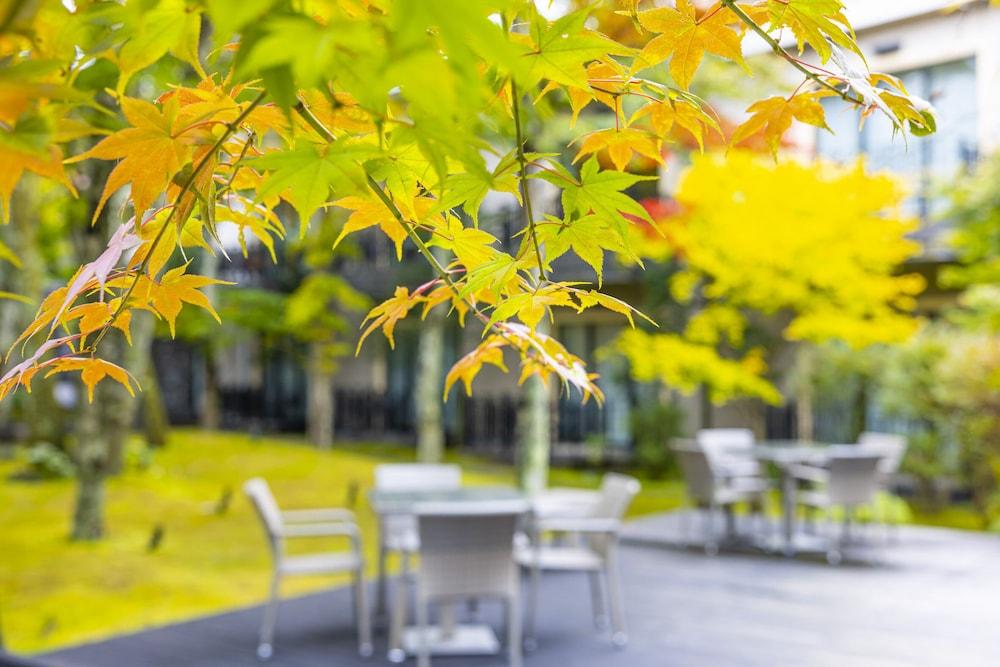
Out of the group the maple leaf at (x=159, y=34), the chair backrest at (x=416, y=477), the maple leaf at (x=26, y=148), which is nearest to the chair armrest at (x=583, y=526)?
the chair backrest at (x=416, y=477)

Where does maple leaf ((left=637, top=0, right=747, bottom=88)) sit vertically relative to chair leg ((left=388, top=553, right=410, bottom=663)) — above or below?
above

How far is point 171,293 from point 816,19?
0.81 m

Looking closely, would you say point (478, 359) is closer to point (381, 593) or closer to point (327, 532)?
point (327, 532)

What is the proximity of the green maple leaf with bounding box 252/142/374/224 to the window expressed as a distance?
1168 centimetres

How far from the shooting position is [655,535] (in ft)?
29.1

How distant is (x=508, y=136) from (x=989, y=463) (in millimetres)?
10693

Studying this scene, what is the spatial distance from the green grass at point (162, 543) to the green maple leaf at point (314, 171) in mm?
5462

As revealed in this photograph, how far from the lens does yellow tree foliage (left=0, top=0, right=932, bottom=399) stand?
1.98 feet

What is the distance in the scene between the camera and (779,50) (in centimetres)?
103

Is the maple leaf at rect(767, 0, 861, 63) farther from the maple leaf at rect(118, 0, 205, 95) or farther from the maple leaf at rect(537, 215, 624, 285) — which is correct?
the maple leaf at rect(118, 0, 205, 95)

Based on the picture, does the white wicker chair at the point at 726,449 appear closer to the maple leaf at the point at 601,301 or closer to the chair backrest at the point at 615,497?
the chair backrest at the point at 615,497

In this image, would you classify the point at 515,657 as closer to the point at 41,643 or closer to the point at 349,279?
the point at 41,643

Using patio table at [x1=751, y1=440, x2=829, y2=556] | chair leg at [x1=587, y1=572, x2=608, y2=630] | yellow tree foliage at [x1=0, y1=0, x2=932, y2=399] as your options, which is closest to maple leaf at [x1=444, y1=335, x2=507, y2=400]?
yellow tree foliage at [x1=0, y1=0, x2=932, y2=399]

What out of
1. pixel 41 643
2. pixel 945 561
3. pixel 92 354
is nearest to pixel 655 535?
pixel 945 561
